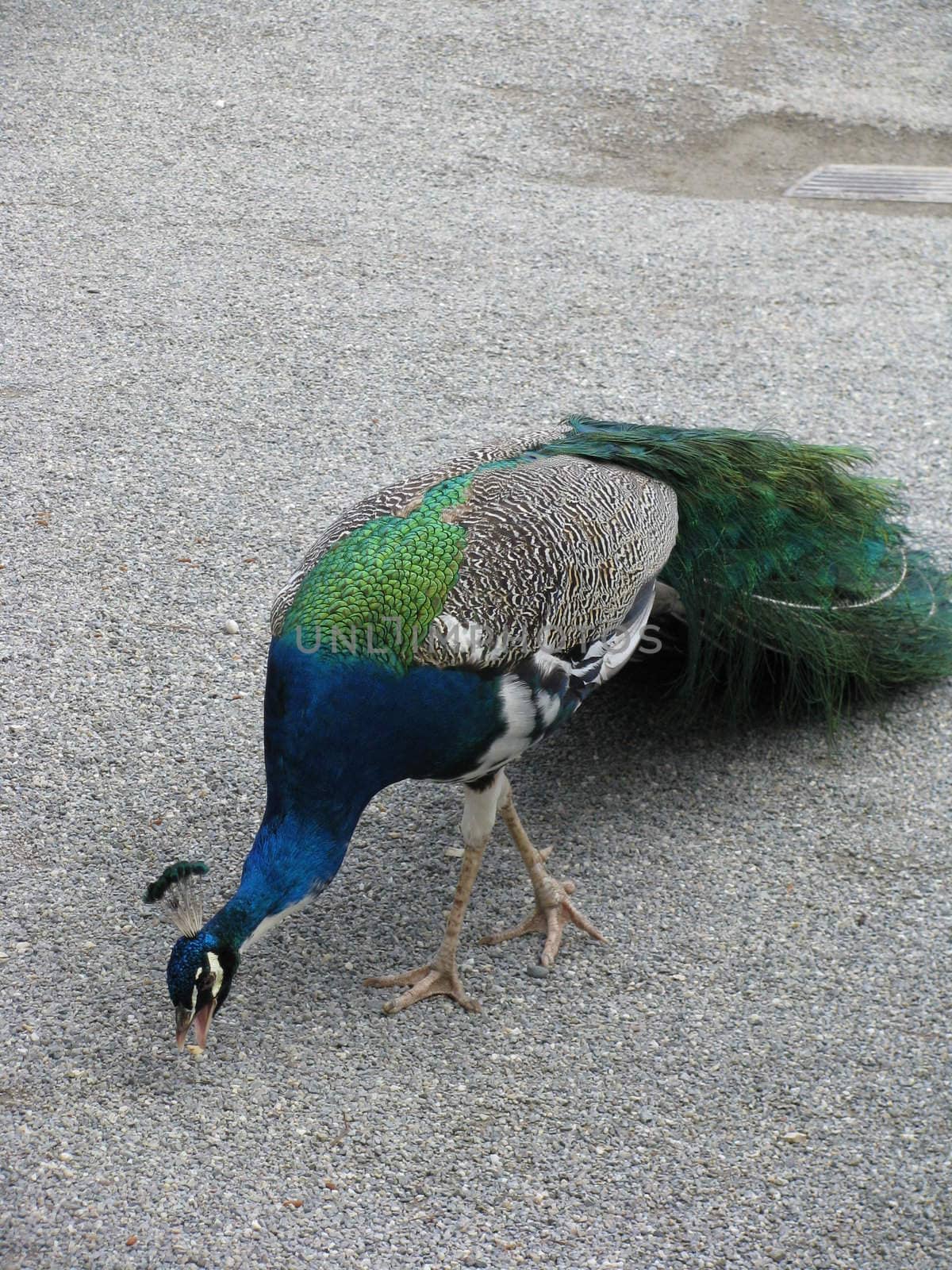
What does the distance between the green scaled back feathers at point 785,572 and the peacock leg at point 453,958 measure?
0.77 m

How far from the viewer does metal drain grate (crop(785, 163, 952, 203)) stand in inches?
260

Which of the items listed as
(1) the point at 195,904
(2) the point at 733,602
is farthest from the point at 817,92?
(1) the point at 195,904

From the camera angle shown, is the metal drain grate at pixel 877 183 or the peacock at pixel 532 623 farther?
A: the metal drain grate at pixel 877 183

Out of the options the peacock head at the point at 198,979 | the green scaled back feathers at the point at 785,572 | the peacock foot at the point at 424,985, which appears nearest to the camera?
the peacock head at the point at 198,979

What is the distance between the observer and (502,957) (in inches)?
126

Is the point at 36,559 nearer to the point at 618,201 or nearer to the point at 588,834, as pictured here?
the point at 588,834

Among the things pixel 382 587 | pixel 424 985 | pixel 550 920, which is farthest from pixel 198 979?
pixel 550 920

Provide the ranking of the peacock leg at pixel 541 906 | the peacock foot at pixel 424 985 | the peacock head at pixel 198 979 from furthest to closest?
the peacock leg at pixel 541 906 → the peacock foot at pixel 424 985 → the peacock head at pixel 198 979

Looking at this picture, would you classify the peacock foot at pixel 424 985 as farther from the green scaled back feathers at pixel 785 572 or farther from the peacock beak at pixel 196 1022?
the green scaled back feathers at pixel 785 572

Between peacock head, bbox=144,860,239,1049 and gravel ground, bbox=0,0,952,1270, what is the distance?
32 centimetres

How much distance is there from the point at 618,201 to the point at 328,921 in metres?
4.29

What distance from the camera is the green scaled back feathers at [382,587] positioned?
267cm

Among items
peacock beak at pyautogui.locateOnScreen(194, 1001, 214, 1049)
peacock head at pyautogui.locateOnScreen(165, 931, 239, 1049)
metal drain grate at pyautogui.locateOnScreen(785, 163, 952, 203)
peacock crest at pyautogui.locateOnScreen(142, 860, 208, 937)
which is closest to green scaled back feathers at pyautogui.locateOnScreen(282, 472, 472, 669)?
peacock crest at pyautogui.locateOnScreen(142, 860, 208, 937)

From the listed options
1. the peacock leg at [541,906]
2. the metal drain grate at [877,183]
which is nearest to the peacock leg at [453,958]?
the peacock leg at [541,906]
